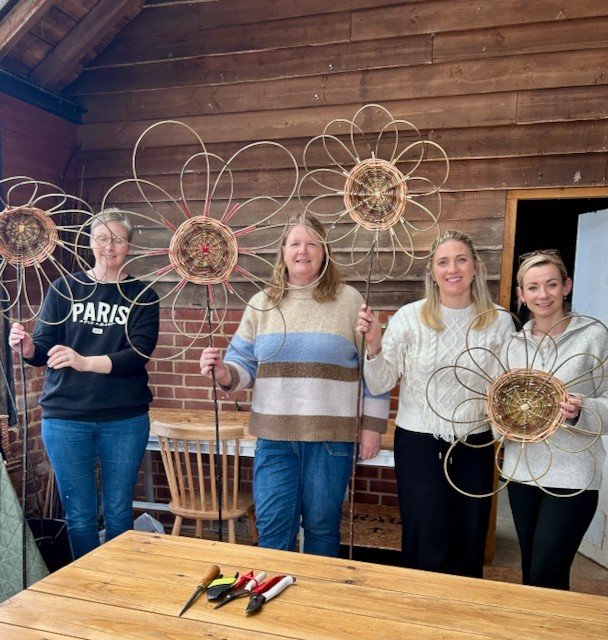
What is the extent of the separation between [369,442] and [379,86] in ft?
5.67

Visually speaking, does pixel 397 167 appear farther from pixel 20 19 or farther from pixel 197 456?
pixel 20 19

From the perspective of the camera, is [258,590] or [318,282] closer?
[258,590]

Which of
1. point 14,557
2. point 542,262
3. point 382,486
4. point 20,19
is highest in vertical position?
point 20,19

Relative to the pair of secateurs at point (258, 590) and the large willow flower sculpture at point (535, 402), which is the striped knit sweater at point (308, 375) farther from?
the pair of secateurs at point (258, 590)

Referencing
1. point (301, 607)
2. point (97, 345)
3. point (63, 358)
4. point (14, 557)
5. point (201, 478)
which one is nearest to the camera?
point (301, 607)

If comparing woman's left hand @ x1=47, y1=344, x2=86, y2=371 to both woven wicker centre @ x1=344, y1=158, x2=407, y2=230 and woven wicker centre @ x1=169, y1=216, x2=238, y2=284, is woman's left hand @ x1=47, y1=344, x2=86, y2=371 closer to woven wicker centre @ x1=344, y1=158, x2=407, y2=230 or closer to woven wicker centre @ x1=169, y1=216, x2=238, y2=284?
woven wicker centre @ x1=169, y1=216, x2=238, y2=284

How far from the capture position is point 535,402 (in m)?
1.38

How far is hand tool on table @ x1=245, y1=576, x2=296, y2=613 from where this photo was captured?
102 centimetres

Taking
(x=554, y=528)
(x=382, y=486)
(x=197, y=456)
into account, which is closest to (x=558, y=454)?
(x=554, y=528)

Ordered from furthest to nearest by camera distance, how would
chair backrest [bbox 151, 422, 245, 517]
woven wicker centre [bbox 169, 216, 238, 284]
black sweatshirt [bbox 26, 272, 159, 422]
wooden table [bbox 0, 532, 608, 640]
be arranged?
chair backrest [bbox 151, 422, 245, 517] → black sweatshirt [bbox 26, 272, 159, 422] → woven wicker centre [bbox 169, 216, 238, 284] → wooden table [bbox 0, 532, 608, 640]

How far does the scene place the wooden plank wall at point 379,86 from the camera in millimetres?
2328

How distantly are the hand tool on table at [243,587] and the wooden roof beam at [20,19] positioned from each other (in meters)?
2.40

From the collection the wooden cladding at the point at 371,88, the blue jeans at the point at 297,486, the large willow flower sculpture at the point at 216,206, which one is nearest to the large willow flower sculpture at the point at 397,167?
the wooden cladding at the point at 371,88

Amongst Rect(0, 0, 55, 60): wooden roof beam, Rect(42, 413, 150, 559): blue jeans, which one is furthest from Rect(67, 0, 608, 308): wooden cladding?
Rect(42, 413, 150, 559): blue jeans
